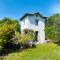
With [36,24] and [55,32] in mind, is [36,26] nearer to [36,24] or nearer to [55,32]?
[36,24]

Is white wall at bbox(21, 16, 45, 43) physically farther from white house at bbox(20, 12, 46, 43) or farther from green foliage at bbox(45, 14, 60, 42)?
green foliage at bbox(45, 14, 60, 42)

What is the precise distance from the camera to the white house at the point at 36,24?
3997 centimetres

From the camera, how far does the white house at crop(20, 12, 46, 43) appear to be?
40.0m

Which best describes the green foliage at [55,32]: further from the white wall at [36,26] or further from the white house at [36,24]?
the white house at [36,24]

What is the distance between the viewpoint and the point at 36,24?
40.5 m

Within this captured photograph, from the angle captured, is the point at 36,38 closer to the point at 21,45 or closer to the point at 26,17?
the point at 26,17

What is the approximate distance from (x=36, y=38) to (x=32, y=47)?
7.46 metres

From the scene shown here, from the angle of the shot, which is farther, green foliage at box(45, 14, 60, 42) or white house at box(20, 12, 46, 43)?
white house at box(20, 12, 46, 43)

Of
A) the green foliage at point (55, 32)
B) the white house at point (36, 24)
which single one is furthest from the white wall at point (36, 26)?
the green foliage at point (55, 32)

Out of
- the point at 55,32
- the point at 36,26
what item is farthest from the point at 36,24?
the point at 55,32

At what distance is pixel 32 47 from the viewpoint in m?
32.4

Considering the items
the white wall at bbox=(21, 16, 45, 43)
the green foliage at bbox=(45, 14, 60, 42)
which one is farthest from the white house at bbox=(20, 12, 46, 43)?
the green foliage at bbox=(45, 14, 60, 42)

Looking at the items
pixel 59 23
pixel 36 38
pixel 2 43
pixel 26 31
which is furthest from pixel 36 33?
pixel 2 43

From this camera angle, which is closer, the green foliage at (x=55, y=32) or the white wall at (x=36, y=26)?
the green foliage at (x=55, y=32)
